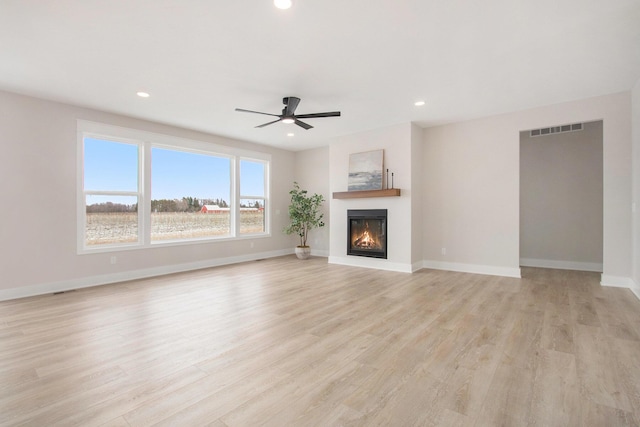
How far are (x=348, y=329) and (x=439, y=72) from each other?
311cm

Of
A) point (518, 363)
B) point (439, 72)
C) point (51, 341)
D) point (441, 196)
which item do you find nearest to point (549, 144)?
point (441, 196)

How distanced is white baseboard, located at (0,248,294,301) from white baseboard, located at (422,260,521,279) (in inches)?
161

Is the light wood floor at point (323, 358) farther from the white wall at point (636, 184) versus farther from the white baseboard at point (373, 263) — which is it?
the white baseboard at point (373, 263)

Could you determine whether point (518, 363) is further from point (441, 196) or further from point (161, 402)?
point (441, 196)

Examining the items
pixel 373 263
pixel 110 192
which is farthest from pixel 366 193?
pixel 110 192

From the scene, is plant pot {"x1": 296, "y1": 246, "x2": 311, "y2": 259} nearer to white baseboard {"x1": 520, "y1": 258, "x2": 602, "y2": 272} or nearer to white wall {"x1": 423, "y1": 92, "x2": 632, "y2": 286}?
white wall {"x1": 423, "y1": 92, "x2": 632, "y2": 286}

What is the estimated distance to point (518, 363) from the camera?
7.32 feet

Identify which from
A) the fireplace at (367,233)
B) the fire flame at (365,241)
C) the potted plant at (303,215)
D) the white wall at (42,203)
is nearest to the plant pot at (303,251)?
the potted plant at (303,215)

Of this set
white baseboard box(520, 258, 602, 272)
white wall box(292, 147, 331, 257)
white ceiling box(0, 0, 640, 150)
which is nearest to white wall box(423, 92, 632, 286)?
white ceiling box(0, 0, 640, 150)

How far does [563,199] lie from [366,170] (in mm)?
3900

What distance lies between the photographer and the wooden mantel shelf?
18.4 ft

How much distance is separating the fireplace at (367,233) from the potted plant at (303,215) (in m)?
1.21

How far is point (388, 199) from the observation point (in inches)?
230

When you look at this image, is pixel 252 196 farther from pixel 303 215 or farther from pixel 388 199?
pixel 388 199
